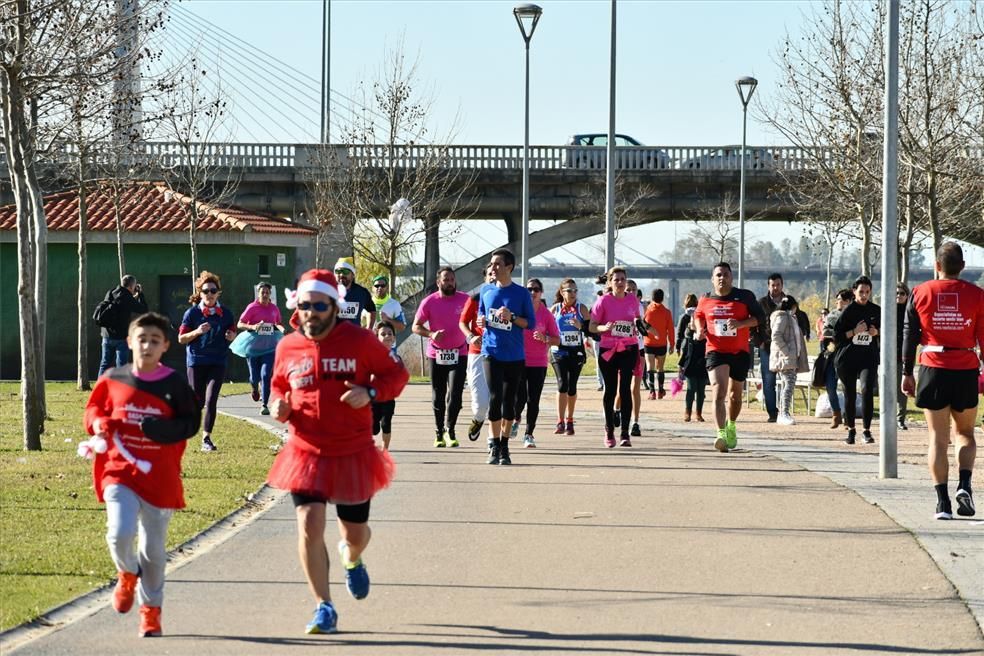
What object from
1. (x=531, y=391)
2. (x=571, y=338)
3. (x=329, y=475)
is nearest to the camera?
(x=329, y=475)

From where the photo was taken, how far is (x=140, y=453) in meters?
7.94

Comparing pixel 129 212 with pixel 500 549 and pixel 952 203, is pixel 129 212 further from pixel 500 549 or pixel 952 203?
pixel 500 549

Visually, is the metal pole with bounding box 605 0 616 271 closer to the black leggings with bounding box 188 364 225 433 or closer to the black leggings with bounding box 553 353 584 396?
the black leggings with bounding box 553 353 584 396

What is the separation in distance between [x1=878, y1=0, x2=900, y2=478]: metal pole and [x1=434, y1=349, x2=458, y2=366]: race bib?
4.49 meters

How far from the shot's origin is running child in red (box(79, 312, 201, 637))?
784 cm

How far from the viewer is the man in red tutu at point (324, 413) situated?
25.3 feet

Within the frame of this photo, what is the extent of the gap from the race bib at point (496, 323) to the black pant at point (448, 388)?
1.59 meters

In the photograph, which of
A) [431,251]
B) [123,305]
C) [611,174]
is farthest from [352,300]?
[431,251]

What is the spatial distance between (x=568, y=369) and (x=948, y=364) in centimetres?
845

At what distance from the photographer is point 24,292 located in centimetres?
1752

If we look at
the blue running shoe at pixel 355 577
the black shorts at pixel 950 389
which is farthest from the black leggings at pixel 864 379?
the blue running shoe at pixel 355 577

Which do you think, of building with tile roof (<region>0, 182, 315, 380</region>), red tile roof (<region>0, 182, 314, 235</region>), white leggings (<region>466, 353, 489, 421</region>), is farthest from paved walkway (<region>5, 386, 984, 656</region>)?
red tile roof (<region>0, 182, 314, 235</region>)

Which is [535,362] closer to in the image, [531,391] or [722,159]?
[531,391]

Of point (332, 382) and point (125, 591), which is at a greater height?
point (332, 382)
